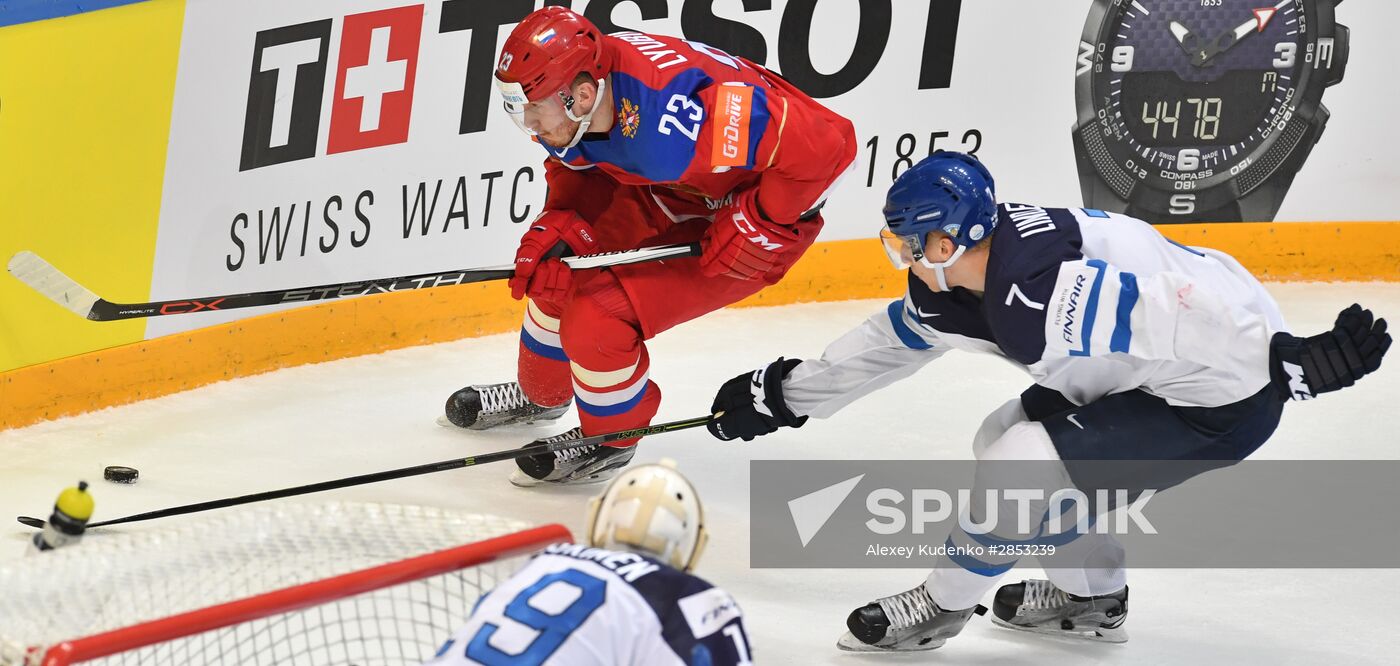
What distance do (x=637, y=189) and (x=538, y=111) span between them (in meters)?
0.48

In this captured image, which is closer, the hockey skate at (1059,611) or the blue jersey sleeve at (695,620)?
the blue jersey sleeve at (695,620)

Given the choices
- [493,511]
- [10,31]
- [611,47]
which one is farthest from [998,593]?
[10,31]

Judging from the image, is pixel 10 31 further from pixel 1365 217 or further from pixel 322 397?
pixel 1365 217

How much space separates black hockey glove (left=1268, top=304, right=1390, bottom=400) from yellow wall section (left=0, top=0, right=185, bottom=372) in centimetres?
269

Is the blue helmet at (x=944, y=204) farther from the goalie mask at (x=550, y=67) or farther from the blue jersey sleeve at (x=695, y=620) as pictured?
the blue jersey sleeve at (x=695, y=620)

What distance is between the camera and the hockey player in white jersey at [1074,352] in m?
2.42

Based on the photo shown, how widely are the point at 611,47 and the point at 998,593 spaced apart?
4.44 feet

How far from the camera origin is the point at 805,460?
3.69m

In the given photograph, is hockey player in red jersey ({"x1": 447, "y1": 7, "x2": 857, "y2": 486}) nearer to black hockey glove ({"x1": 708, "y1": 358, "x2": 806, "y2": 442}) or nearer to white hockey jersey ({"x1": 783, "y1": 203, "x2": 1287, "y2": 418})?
black hockey glove ({"x1": 708, "y1": 358, "x2": 806, "y2": 442})

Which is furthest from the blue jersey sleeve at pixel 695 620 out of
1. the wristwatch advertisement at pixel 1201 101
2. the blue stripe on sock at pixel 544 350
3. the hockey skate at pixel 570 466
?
the wristwatch advertisement at pixel 1201 101

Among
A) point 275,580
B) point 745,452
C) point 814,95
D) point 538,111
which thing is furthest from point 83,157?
point 814,95

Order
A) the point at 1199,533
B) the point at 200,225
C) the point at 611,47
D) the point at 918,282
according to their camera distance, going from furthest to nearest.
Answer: the point at 200,225 < the point at 1199,533 < the point at 611,47 < the point at 918,282

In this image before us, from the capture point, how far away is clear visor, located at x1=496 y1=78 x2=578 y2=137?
296cm

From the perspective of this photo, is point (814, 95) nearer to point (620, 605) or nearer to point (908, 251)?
point (908, 251)
